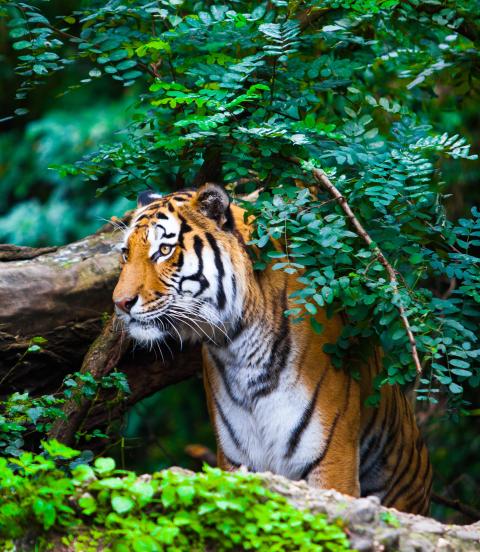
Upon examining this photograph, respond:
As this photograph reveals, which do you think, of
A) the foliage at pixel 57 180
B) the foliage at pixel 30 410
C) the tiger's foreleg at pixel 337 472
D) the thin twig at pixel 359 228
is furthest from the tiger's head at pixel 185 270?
the foliage at pixel 57 180

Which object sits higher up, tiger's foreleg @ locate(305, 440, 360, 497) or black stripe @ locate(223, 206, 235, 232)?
black stripe @ locate(223, 206, 235, 232)

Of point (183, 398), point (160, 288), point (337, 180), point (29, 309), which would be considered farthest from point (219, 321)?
point (183, 398)

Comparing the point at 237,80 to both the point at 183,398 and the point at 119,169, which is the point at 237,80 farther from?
the point at 183,398

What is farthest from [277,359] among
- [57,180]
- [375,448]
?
[57,180]

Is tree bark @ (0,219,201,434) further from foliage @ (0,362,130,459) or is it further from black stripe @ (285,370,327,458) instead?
black stripe @ (285,370,327,458)

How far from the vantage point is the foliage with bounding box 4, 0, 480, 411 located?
381 cm

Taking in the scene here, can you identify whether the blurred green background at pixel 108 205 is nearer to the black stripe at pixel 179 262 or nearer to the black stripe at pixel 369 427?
the black stripe at pixel 369 427

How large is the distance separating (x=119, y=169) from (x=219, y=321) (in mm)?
961

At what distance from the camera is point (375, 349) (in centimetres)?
448

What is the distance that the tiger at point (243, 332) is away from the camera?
4.05m

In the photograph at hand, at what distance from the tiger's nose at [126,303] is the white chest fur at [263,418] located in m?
0.52

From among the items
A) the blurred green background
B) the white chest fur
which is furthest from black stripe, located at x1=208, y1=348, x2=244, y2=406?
the blurred green background

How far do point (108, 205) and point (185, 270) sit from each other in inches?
162

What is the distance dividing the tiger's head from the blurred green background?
121 inches
